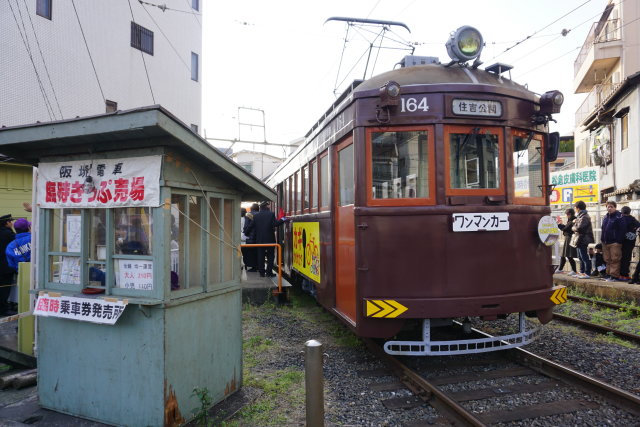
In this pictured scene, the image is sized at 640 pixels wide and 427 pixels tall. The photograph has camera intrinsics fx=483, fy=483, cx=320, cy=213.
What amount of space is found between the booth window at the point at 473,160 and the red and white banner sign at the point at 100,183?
2.84 metres

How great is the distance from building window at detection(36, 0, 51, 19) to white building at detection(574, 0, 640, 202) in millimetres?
16840

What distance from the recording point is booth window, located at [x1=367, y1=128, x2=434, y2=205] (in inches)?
193

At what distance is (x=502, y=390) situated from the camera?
4.60 meters

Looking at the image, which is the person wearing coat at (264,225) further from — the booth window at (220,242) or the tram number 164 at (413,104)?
the tram number 164 at (413,104)

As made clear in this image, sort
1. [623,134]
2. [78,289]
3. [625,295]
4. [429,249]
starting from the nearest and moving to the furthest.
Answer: [78,289] → [429,249] → [625,295] → [623,134]

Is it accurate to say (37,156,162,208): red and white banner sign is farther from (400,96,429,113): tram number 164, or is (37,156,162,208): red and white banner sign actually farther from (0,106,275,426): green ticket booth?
(400,96,429,113): tram number 164

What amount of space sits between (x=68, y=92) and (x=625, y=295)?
14825 millimetres

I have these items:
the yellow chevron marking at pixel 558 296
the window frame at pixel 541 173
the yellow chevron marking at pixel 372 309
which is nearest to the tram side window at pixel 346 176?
the yellow chevron marking at pixel 372 309

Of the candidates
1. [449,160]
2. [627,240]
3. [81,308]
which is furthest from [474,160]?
[627,240]

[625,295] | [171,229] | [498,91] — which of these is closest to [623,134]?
[625,295]

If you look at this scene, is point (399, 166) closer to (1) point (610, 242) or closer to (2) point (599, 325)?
(2) point (599, 325)

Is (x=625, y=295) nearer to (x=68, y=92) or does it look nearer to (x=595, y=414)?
(x=595, y=414)

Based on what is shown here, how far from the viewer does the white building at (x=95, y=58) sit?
12.2 meters

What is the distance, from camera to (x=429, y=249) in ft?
15.8
